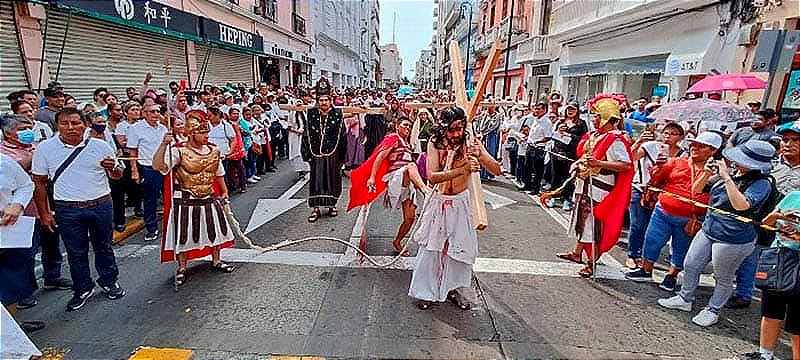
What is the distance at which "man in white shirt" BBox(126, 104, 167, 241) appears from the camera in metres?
5.54

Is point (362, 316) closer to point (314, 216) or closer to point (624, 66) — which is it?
point (314, 216)

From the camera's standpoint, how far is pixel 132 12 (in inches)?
127

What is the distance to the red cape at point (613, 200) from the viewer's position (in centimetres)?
447

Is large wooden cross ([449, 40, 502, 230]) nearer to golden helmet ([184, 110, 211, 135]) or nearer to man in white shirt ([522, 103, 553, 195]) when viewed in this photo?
golden helmet ([184, 110, 211, 135])

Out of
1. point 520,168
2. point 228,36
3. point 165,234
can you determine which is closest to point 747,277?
point 520,168

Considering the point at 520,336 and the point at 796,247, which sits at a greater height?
the point at 796,247

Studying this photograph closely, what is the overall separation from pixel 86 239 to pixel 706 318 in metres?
5.35

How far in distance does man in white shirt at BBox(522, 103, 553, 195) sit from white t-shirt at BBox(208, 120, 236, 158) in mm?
5464

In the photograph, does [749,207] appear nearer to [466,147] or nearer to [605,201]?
[605,201]

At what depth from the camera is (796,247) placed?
284cm

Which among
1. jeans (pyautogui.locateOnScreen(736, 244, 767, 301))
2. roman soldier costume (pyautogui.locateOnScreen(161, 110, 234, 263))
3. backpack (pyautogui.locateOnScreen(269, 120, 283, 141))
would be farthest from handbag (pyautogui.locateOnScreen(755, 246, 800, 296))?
backpack (pyautogui.locateOnScreen(269, 120, 283, 141))

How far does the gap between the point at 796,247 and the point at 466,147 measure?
226cm

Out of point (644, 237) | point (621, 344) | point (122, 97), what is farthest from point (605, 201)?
point (122, 97)

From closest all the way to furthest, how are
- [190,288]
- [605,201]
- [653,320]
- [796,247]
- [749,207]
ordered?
1. [796,247]
2. [749,207]
3. [653,320]
4. [190,288]
5. [605,201]
